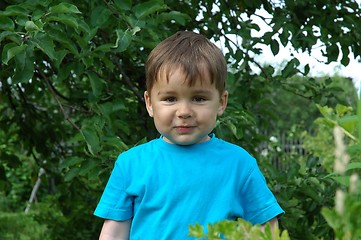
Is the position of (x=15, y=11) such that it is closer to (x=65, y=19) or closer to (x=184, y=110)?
(x=65, y=19)

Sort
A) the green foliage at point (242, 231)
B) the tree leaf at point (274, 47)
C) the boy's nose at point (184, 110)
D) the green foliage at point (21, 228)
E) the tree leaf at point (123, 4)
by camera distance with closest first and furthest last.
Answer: the green foliage at point (242, 231) → the boy's nose at point (184, 110) → the tree leaf at point (123, 4) → the tree leaf at point (274, 47) → the green foliage at point (21, 228)

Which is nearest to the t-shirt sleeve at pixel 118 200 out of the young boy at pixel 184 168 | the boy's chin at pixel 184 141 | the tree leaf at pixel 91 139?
the young boy at pixel 184 168

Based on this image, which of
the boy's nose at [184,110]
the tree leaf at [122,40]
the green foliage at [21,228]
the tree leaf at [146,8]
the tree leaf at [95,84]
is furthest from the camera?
the green foliage at [21,228]

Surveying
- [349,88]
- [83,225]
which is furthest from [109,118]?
[349,88]

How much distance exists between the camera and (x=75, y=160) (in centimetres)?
321

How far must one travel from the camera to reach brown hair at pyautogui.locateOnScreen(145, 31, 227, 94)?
1954mm

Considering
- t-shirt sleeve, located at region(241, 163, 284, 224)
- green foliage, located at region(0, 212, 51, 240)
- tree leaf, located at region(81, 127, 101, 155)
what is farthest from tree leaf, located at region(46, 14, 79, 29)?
green foliage, located at region(0, 212, 51, 240)

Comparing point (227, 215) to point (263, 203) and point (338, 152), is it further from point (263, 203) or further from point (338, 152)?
point (338, 152)

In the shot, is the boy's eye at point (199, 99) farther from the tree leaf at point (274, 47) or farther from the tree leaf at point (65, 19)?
the tree leaf at point (274, 47)

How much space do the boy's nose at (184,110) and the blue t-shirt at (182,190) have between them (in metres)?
0.12

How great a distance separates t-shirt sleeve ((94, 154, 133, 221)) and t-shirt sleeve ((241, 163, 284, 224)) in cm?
31

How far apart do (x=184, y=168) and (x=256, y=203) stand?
213mm

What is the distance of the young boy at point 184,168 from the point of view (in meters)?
1.95

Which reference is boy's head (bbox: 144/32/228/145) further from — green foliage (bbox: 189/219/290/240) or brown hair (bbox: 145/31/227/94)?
green foliage (bbox: 189/219/290/240)
